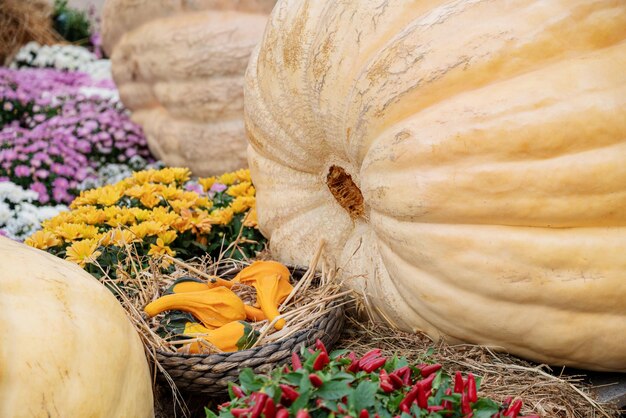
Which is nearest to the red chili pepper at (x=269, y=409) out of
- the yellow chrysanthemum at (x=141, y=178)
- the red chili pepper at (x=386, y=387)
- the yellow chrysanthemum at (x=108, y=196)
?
the red chili pepper at (x=386, y=387)

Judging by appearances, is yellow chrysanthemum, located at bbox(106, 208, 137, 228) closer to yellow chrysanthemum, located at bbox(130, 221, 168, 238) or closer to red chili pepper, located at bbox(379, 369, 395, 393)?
yellow chrysanthemum, located at bbox(130, 221, 168, 238)

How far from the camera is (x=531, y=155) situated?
1787 mm

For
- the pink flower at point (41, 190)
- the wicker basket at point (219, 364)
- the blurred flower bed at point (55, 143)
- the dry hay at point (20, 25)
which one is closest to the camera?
the wicker basket at point (219, 364)

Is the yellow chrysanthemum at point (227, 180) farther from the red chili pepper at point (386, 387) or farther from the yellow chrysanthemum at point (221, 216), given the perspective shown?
the red chili pepper at point (386, 387)

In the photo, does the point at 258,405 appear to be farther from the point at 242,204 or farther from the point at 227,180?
the point at 227,180

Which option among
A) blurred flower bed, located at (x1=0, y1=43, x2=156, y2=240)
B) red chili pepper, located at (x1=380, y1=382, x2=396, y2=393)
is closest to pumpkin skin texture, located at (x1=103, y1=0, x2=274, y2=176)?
blurred flower bed, located at (x1=0, y1=43, x2=156, y2=240)

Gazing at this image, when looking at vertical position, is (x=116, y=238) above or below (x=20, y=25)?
below

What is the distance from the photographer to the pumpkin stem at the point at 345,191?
7.86 ft

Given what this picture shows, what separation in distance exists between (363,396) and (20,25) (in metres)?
6.26

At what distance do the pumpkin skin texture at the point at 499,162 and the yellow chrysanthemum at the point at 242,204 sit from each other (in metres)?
0.99

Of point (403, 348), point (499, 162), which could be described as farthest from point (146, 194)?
point (499, 162)

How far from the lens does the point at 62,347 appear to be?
1590 millimetres

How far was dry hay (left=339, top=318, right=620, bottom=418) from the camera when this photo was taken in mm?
1824

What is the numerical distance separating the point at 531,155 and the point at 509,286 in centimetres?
32
